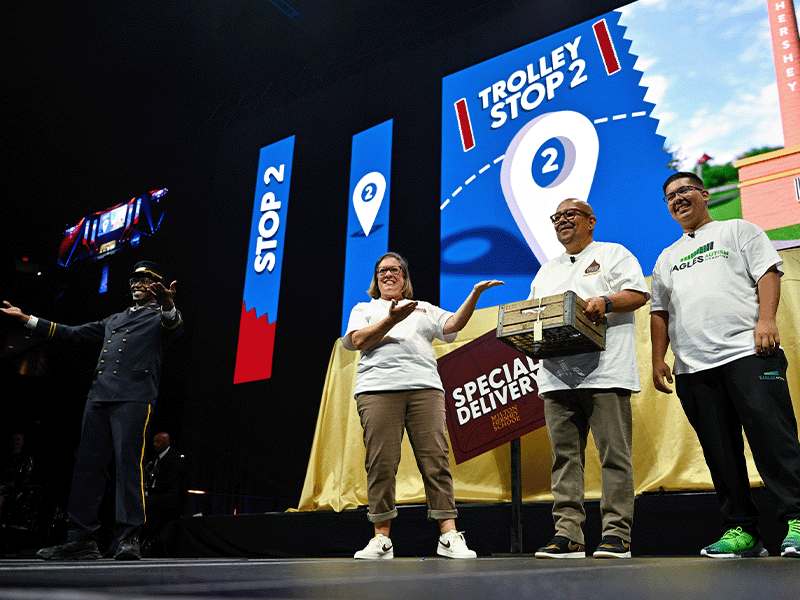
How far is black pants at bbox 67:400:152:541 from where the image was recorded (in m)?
2.56

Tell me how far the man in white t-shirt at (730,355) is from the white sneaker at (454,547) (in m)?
0.77

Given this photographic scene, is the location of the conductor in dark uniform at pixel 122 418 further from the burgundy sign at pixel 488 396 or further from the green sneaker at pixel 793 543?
the green sneaker at pixel 793 543

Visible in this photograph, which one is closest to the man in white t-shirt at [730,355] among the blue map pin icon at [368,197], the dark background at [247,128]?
the dark background at [247,128]

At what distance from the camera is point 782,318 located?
8.02 feet

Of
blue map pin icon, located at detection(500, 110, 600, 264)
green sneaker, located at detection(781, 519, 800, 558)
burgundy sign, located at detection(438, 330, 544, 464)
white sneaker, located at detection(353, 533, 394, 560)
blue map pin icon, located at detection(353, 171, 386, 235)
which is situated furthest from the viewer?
blue map pin icon, located at detection(353, 171, 386, 235)

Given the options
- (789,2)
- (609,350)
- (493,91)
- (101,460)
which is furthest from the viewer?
(493,91)

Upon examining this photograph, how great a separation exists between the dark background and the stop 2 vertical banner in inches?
5.2

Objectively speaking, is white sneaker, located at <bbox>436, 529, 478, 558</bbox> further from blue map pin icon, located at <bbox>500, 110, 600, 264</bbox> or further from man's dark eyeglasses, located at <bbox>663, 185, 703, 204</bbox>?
blue map pin icon, located at <bbox>500, 110, 600, 264</bbox>

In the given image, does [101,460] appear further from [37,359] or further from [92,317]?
[37,359]

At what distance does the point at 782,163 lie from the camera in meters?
3.55

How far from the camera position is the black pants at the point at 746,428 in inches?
67.8

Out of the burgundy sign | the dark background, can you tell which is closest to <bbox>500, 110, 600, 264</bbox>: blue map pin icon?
the dark background

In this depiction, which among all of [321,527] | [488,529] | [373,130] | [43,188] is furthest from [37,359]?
[488,529]

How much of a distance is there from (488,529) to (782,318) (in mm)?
1566
